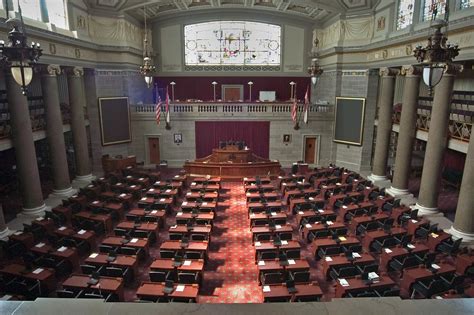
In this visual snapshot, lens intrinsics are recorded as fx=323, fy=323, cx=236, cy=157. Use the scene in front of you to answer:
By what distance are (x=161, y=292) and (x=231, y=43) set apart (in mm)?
22398

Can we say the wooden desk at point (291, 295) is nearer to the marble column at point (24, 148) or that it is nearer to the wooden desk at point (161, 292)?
the wooden desk at point (161, 292)

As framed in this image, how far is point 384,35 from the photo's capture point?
1900cm

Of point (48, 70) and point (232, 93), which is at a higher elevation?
point (48, 70)

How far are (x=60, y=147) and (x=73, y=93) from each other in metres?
3.56

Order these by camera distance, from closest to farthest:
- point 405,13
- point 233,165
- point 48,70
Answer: point 48,70 < point 405,13 < point 233,165

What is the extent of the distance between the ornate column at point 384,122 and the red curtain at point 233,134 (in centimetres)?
761

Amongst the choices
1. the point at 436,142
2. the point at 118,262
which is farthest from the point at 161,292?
the point at 436,142

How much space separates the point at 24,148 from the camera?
13.7 m

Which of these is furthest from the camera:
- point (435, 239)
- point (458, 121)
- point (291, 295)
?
point (458, 121)

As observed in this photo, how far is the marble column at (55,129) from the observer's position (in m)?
15.8

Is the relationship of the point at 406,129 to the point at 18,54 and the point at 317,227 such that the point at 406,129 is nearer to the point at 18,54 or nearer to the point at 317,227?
the point at 317,227

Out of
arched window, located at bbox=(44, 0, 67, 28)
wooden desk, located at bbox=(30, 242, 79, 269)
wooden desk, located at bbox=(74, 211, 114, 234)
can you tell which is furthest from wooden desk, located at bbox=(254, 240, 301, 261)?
arched window, located at bbox=(44, 0, 67, 28)

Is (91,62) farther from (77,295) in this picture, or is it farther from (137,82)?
(77,295)

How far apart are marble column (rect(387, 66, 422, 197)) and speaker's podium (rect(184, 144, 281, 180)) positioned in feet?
24.8
